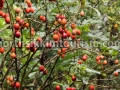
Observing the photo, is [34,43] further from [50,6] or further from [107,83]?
[107,83]

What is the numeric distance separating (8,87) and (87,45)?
75 centimetres

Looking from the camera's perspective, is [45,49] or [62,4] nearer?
[45,49]

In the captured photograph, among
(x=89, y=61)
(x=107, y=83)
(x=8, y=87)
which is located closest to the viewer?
(x=8, y=87)

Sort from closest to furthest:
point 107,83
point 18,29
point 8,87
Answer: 1. point 18,29
2. point 8,87
3. point 107,83

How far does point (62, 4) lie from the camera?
2.76 metres

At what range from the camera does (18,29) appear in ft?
6.36

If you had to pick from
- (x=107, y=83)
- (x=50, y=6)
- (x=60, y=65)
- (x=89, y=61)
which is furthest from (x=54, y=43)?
(x=107, y=83)

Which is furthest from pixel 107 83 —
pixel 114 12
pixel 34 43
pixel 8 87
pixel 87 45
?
pixel 34 43

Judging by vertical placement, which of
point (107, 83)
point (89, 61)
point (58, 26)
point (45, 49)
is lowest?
point (107, 83)

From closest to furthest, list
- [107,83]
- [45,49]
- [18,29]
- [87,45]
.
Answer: [18,29] < [45,49] < [87,45] < [107,83]

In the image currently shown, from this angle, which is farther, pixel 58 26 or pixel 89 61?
pixel 89 61

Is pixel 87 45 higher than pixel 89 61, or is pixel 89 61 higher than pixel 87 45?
pixel 87 45

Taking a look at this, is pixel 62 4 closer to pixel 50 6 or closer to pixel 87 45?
pixel 50 6

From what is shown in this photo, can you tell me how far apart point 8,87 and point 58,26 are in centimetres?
67
